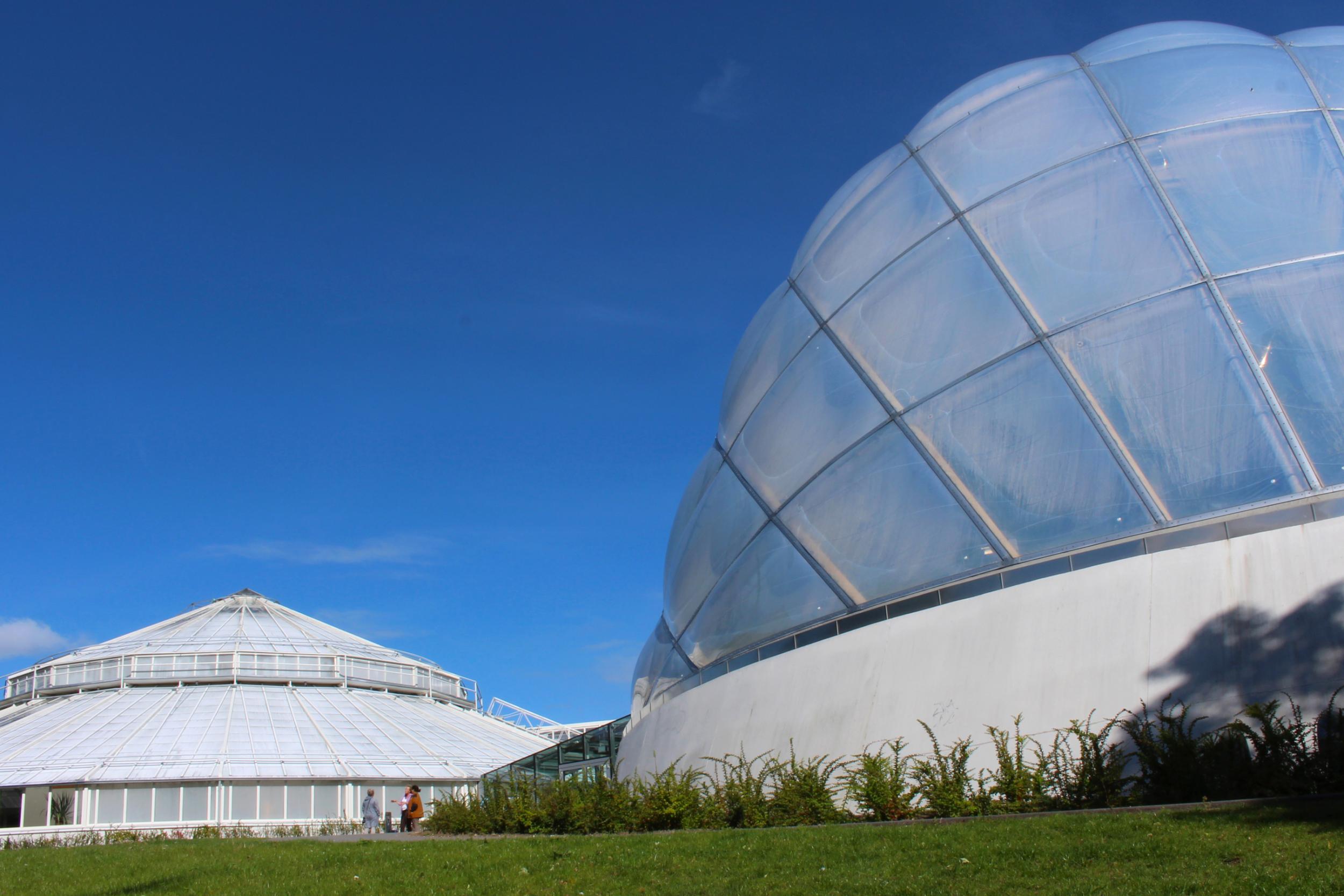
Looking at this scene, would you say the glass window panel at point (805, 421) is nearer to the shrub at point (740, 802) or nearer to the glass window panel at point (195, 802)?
the shrub at point (740, 802)

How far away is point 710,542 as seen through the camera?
1912cm

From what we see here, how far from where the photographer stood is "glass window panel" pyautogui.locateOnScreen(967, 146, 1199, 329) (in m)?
14.5

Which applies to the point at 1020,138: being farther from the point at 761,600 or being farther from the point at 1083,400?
the point at 761,600

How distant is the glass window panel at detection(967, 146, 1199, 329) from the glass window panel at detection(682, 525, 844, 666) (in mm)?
5181

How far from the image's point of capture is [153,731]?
1681 inches

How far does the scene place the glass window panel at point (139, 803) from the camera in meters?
37.3

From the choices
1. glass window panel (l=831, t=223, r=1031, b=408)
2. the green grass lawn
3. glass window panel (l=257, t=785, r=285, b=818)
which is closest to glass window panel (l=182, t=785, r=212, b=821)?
glass window panel (l=257, t=785, r=285, b=818)

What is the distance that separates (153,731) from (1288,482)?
42440 millimetres

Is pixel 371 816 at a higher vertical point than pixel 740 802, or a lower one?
lower

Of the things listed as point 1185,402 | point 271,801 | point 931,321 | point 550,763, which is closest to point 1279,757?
point 1185,402

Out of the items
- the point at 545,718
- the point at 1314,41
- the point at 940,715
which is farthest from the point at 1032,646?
the point at 545,718

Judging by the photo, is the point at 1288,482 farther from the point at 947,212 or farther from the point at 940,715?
the point at 947,212

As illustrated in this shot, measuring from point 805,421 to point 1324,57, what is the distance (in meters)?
9.58

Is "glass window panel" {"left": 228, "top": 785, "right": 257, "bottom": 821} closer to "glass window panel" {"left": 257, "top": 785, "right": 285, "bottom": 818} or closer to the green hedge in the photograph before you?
"glass window panel" {"left": 257, "top": 785, "right": 285, "bottom": 818}
